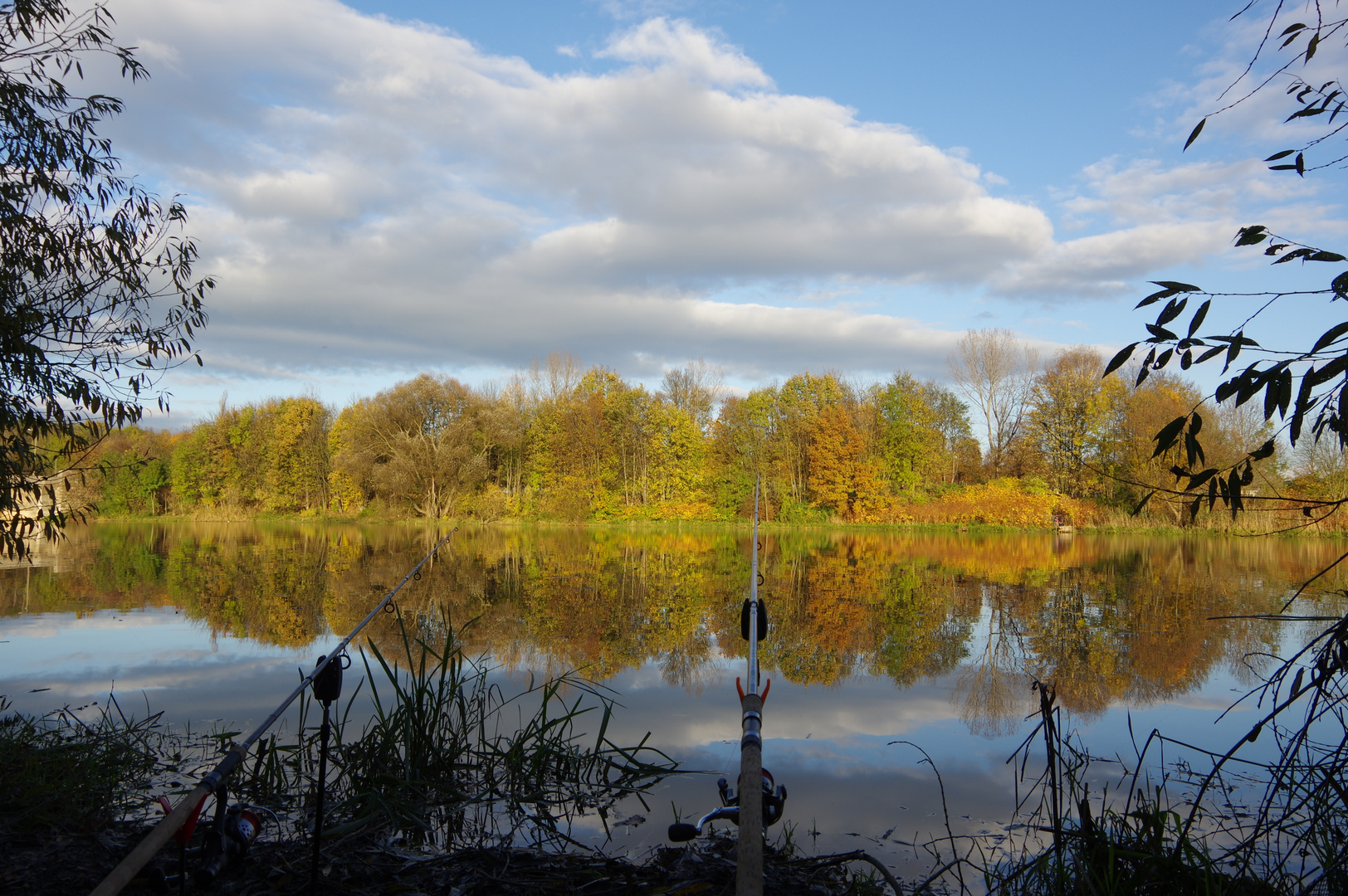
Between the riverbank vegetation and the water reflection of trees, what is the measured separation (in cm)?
1047

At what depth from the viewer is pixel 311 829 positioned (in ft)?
12.1

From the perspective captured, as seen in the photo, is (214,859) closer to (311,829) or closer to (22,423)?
(311,829)

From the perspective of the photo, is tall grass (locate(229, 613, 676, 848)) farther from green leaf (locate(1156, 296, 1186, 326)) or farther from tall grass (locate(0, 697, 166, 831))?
green leaf (locate(1156, 296, 1186, 326))

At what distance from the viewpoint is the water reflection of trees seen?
7867 millimetres

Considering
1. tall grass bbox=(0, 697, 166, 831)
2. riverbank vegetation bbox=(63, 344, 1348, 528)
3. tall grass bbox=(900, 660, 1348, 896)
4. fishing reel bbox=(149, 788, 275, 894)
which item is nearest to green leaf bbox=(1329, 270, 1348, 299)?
tall grass bbox=(900, 660, 1348, 896)

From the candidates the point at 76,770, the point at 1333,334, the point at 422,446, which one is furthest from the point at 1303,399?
the point at 422,446

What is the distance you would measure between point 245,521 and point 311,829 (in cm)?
4180

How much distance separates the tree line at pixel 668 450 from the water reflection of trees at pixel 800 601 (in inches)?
426

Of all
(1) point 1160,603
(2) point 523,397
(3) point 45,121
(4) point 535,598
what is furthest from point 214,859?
(2) point 523,397

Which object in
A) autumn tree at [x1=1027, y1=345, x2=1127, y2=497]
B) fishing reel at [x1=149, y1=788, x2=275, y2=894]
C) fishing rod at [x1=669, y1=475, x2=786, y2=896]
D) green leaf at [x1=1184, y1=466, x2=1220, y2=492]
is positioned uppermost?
autumn tree at [x1=1027, y1=345, x2=1127, y2=497]

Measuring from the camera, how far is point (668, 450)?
1475 inches

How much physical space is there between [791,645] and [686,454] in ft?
94.6

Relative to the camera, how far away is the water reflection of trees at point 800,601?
25.8 ft

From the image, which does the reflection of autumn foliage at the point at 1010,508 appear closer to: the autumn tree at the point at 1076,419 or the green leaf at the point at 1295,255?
the autumn tree at the point at 1076,419
